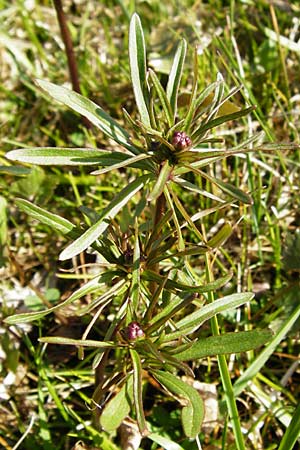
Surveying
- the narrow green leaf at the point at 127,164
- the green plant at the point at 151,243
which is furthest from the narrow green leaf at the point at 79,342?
the narrow green leaf at the point at 127,164

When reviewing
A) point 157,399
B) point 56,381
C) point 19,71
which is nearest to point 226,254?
point 157,399

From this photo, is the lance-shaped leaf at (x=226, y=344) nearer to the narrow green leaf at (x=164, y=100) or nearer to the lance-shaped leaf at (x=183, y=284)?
the lance-shaped leaf at (x=183, y=284)

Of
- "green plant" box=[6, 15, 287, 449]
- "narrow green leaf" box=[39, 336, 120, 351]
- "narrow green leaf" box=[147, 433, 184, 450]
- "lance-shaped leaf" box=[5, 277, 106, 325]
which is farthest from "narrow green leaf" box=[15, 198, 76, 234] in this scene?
"narrow green leaf" box=[147, 433, 184, 450]

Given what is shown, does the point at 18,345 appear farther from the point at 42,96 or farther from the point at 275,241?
the point at 42,96

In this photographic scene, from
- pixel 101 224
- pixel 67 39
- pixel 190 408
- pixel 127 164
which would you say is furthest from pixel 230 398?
pixel 67 39

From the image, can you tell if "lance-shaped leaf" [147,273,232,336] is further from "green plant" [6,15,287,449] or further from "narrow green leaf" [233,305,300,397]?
"narrow green leaf" [233,305,300,397]

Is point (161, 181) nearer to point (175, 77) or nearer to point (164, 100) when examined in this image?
point (164, 100)
